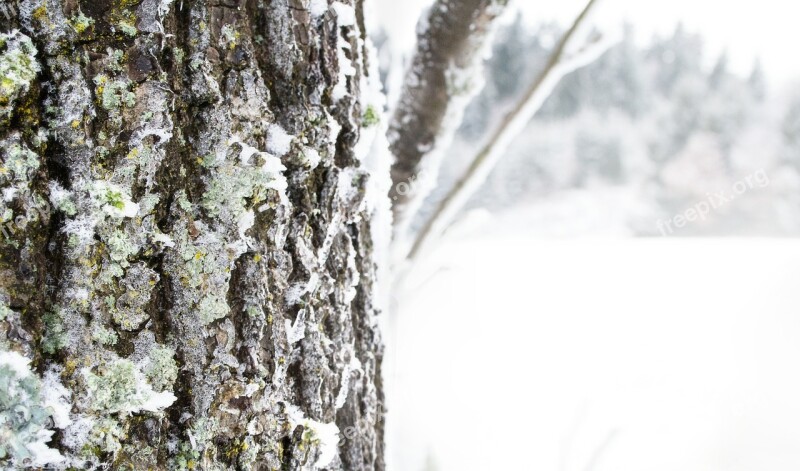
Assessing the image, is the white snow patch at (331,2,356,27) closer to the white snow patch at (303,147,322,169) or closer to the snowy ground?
the white snow patch at (303,147,322,169)

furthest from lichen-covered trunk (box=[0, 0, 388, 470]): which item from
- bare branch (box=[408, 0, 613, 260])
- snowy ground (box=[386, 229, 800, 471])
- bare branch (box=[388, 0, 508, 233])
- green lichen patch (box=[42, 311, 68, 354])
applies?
bare branch (box=[408, 0, 613, 260])

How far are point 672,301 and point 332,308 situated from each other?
A: 209 inches

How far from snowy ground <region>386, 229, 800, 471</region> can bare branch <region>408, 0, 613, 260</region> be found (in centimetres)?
11

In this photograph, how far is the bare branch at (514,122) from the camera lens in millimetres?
1023

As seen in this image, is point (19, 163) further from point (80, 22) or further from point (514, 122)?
point (514, 122)

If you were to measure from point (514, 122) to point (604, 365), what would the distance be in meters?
2.99

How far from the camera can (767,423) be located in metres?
2.91

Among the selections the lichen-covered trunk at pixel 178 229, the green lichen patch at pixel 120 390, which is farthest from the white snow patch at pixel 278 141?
the green lichen patch at pixel 120 390

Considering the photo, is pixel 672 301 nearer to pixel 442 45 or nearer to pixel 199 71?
pixel 442 45

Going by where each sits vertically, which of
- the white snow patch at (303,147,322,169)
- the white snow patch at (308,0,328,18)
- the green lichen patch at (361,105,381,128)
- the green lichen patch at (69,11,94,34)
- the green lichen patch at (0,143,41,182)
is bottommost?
the green lichen patch at (0,143,41,182)

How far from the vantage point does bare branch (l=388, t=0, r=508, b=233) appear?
1004 mm

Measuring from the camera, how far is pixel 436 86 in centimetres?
106

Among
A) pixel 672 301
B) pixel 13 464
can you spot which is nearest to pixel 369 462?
pixel 13 464

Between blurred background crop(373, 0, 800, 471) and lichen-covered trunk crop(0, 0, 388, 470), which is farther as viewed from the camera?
blurred background crop(373, 0, 800, 471)
